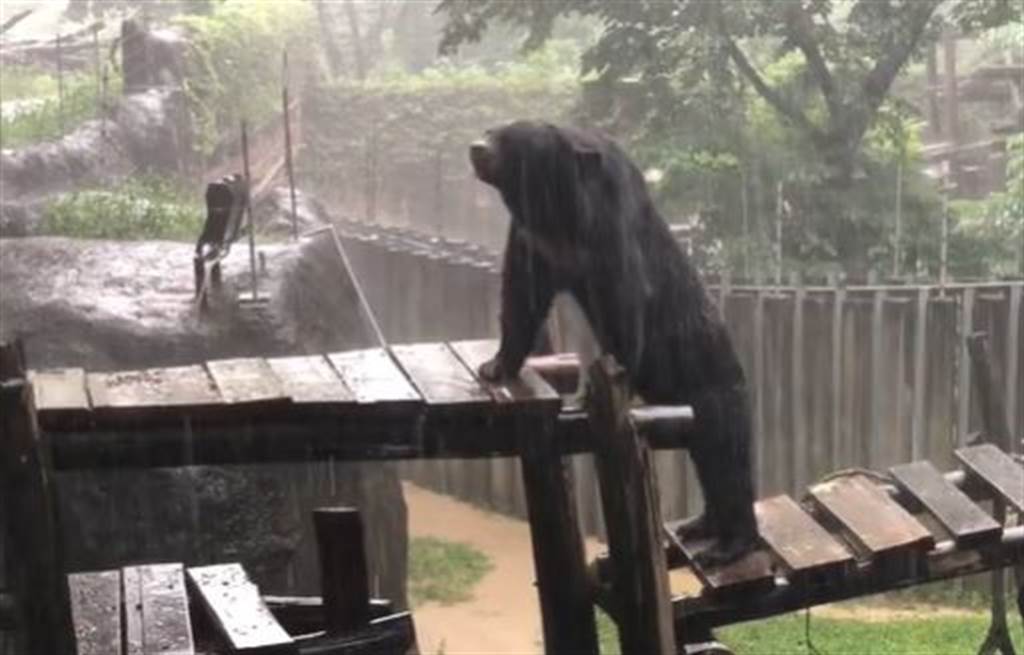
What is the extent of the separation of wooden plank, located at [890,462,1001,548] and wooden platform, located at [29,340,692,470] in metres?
0.73

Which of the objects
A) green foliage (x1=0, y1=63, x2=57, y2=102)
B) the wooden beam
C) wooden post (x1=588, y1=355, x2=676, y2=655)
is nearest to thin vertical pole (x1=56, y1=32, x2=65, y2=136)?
green foliage (x1=0, y1=63, x2=57, y2=102)

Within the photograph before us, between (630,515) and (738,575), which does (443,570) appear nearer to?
(738,575)

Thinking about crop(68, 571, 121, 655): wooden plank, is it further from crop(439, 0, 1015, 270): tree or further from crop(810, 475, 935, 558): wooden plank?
crop(439, 0, 1015, 270): tree

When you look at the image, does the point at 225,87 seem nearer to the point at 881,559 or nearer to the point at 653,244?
the point at 653,244

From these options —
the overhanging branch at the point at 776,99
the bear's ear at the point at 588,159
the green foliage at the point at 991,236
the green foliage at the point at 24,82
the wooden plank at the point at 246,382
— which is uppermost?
the green foliage at the point at 24,82

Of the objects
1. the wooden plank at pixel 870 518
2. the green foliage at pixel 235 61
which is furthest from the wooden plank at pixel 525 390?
the green foliage at pixel 235 61

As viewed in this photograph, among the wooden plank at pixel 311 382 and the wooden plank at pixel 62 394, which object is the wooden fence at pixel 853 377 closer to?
the wooden plank at pixel 311 382

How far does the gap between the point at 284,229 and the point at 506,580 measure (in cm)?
229

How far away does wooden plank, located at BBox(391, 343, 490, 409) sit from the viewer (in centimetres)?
269

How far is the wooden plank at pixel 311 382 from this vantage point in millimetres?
2645

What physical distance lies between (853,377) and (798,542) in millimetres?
3119

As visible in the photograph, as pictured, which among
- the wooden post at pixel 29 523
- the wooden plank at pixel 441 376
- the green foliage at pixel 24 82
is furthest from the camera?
the green foliage at pixel 24 82

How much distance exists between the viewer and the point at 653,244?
306cm

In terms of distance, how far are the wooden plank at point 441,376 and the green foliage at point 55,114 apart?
5348 millimetres
